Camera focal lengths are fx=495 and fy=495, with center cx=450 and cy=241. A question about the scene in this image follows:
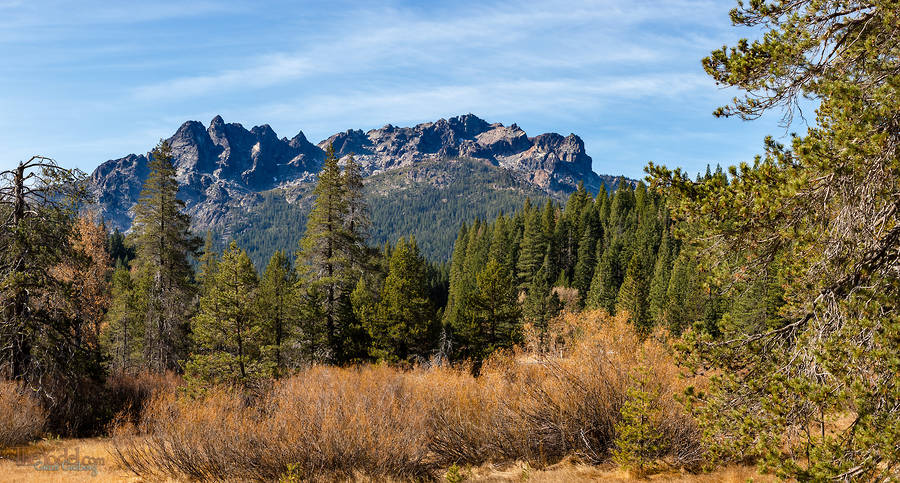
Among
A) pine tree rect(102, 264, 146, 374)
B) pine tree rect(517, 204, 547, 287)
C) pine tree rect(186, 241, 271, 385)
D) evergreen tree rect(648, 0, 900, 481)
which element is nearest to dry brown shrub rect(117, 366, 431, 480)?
pine tree rect(186, 241, 271, 385)

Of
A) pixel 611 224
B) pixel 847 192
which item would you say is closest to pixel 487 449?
pixel 847 192

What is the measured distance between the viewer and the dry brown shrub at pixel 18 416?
45.1 ft

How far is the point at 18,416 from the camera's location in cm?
1405

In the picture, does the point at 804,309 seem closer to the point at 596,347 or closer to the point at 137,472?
the point at 596,347

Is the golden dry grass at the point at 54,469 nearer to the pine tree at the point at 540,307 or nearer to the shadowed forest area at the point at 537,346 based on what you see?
the shadowed forest area at the point at 537,346

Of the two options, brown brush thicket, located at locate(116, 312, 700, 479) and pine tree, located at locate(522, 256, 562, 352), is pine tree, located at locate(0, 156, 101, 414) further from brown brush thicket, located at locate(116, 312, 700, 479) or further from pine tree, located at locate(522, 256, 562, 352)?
pine tree, located at locate(522, 256, 562, 352)

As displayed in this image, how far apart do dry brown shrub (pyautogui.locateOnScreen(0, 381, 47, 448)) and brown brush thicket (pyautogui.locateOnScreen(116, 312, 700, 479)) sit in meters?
3.32

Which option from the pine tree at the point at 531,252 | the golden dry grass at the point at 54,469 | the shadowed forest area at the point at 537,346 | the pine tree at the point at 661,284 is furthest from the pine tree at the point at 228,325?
the pine tree at the point at 531,252

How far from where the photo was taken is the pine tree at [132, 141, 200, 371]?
2517 centimetres

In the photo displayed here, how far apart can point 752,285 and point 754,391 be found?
1.50 m

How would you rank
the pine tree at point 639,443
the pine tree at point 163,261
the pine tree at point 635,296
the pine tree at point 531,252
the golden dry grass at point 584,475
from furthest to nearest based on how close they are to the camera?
the pine tree at point 531,252, the pine tree at point 635,296, the pine tree at point 163,261, the golden dry grass at point 584,475, the pine tree at point 639,443

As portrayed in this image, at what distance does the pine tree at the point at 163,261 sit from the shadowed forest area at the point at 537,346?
11cm

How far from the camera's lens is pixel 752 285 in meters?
6.69

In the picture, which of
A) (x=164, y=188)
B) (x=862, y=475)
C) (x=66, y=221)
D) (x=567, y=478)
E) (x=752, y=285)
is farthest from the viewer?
(x=164, y=188)
